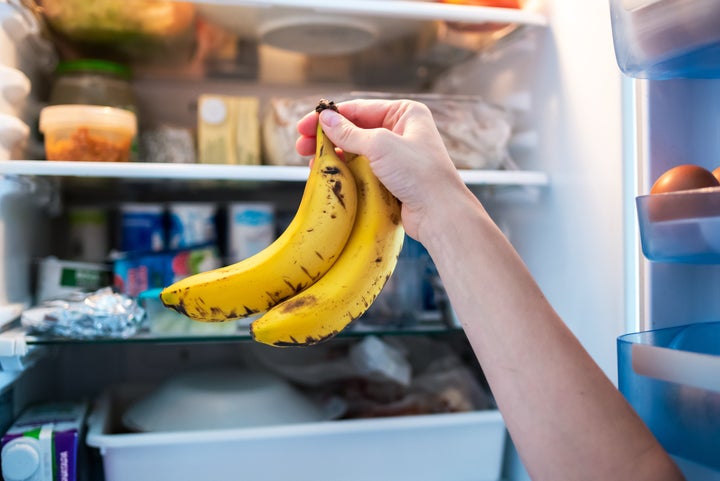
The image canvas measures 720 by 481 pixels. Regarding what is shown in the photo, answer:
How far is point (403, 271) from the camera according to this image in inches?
49.2

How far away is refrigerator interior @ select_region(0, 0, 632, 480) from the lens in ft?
3.34

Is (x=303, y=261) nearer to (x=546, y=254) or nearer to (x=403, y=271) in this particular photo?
(x=403, y=271)

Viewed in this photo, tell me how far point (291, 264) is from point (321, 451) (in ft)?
1.68

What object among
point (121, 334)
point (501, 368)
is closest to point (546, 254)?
point (501, 368)

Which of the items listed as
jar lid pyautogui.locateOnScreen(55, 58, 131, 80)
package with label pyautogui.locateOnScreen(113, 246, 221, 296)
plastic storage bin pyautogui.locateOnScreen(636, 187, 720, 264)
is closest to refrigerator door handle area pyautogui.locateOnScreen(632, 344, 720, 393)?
plastic storage bin pyautogui.locateOnScreen(636, 187, 720, 264)

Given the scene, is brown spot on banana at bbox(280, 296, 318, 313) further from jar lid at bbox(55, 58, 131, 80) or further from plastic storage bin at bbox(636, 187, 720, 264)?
jar lid at bbox(55, 58, 131, 80)

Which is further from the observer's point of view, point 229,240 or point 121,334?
point 229,240

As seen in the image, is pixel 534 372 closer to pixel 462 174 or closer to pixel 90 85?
pixel 462 174

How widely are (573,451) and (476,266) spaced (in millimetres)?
212

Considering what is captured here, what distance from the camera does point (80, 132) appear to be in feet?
3.59

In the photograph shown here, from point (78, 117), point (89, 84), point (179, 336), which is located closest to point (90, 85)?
point (89, 84)

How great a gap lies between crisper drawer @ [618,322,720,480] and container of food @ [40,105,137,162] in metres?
0.86

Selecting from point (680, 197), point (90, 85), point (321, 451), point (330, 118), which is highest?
point (90, 85)

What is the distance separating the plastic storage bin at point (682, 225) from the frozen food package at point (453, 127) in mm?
437
